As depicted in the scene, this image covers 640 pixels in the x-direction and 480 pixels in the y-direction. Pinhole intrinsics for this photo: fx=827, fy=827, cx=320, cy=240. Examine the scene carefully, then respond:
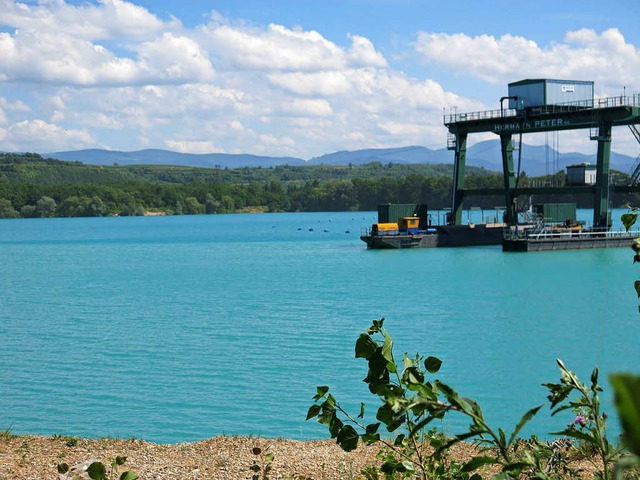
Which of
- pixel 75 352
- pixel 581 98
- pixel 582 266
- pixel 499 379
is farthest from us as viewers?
pixel 581 98

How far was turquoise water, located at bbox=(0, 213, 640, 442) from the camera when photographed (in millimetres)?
17797

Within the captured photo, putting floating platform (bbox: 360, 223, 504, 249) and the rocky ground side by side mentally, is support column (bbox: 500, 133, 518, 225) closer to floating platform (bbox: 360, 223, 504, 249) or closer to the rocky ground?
floating platform (bbox: 360, 223, 504, 249)

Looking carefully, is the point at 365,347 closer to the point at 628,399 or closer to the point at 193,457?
the point at 628,399

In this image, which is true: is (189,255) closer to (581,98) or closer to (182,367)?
(581,98)

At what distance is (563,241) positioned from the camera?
61.8m

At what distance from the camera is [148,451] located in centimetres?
1062

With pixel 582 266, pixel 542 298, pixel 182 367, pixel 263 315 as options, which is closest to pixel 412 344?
pixel 182 367

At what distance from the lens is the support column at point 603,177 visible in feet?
199

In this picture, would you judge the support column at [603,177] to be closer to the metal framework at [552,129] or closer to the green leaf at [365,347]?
the metal framework at [552,129]

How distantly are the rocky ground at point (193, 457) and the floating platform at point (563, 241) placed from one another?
51418mm

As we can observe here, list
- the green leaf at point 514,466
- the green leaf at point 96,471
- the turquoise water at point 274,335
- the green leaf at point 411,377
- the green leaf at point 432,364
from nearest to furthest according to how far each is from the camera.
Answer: the green leaf at point 514,466
the green leaf at point 411,377
the green leaf at point 432,364
the green leaf at point 96,471
the turquoise water at point 274,335

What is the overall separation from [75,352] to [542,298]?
2224 centimetres

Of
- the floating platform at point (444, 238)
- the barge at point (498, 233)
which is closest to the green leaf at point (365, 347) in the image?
the barge at point (498, 233)

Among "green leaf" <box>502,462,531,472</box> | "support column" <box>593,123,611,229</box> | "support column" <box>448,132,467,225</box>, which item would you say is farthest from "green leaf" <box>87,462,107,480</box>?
"support column" <box>448,132,467,225</box>
